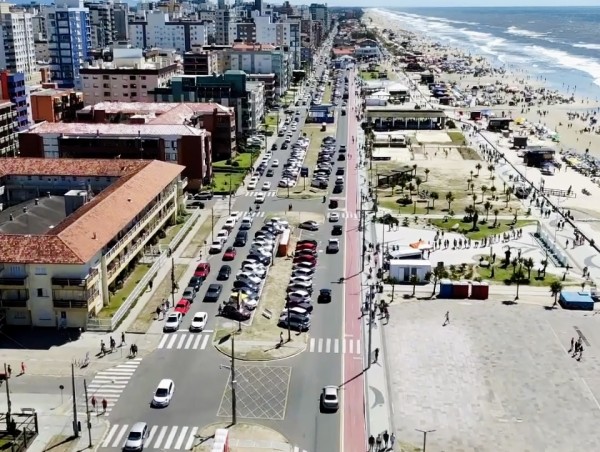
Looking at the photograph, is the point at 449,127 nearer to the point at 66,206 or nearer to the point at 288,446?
the point at 66,206

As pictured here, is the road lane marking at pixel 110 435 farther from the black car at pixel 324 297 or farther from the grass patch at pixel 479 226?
the grass patch at pixel 479 226

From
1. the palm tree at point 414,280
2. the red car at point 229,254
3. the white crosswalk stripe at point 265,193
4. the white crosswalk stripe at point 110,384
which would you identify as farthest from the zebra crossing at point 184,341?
the white crosswalk stripe at point 265,193

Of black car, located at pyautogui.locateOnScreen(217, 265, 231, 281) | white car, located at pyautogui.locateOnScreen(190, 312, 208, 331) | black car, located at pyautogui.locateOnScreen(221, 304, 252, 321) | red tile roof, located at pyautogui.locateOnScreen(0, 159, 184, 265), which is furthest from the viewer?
black car, located at pyautogui.locateOnScreen(217, 265, 231, 281)

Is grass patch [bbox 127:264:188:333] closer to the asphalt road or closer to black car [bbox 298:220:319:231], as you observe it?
the asphalt road

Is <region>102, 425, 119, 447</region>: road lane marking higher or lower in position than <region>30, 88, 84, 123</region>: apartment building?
lower

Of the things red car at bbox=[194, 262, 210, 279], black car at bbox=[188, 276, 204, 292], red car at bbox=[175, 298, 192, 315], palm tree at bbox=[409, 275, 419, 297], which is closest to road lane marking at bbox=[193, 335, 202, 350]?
red car at bbox=[175, 298, 192, 315]

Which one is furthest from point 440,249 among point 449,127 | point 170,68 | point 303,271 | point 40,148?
point 170,68
